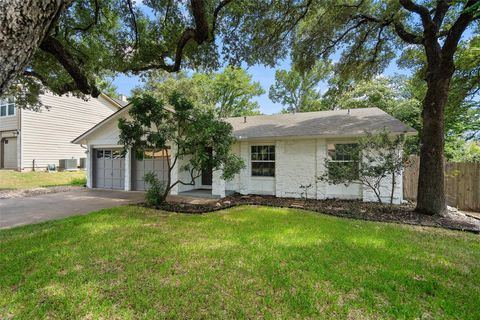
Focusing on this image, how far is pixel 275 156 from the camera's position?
1093cm

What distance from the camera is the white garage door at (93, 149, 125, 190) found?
13258 millimetres

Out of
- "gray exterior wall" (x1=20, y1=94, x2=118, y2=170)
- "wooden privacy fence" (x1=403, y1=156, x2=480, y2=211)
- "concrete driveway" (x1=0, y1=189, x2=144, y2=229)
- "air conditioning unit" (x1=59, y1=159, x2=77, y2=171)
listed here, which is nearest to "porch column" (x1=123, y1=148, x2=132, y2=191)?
"concrete driveway" (x1=0, y1=189, x2=144, y2=229)

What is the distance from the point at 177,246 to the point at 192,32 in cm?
682

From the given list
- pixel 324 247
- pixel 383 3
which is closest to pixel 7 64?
pixel 324 247

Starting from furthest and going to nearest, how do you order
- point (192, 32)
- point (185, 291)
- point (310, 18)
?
1. point (310, 18)
2. point (192, 32)
3. point (185, 291)

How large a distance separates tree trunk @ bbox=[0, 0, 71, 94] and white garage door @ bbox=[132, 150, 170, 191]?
10.4 meters

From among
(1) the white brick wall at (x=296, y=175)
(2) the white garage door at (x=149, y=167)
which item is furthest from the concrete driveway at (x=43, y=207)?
(1) the white brick wall at (x=296, y=175)

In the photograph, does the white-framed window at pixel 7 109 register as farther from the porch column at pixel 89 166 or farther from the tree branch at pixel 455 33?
the tree branch at pixel 455 33

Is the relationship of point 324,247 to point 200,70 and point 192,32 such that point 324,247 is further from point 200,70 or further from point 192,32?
point 200,70

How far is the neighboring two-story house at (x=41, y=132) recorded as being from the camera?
1658cm

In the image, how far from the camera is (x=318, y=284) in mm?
3285

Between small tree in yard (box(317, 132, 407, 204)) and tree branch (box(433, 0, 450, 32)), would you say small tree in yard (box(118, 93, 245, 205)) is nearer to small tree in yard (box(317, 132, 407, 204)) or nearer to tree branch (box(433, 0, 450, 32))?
small tree in yard (box(317, 132, 407, 204))

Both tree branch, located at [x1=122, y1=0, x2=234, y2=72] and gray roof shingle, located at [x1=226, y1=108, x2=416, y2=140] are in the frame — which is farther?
gray roof shingle, located at [x1=226, y1=108, x2=416, y2=140]

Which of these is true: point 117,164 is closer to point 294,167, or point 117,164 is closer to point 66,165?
point 66,165
